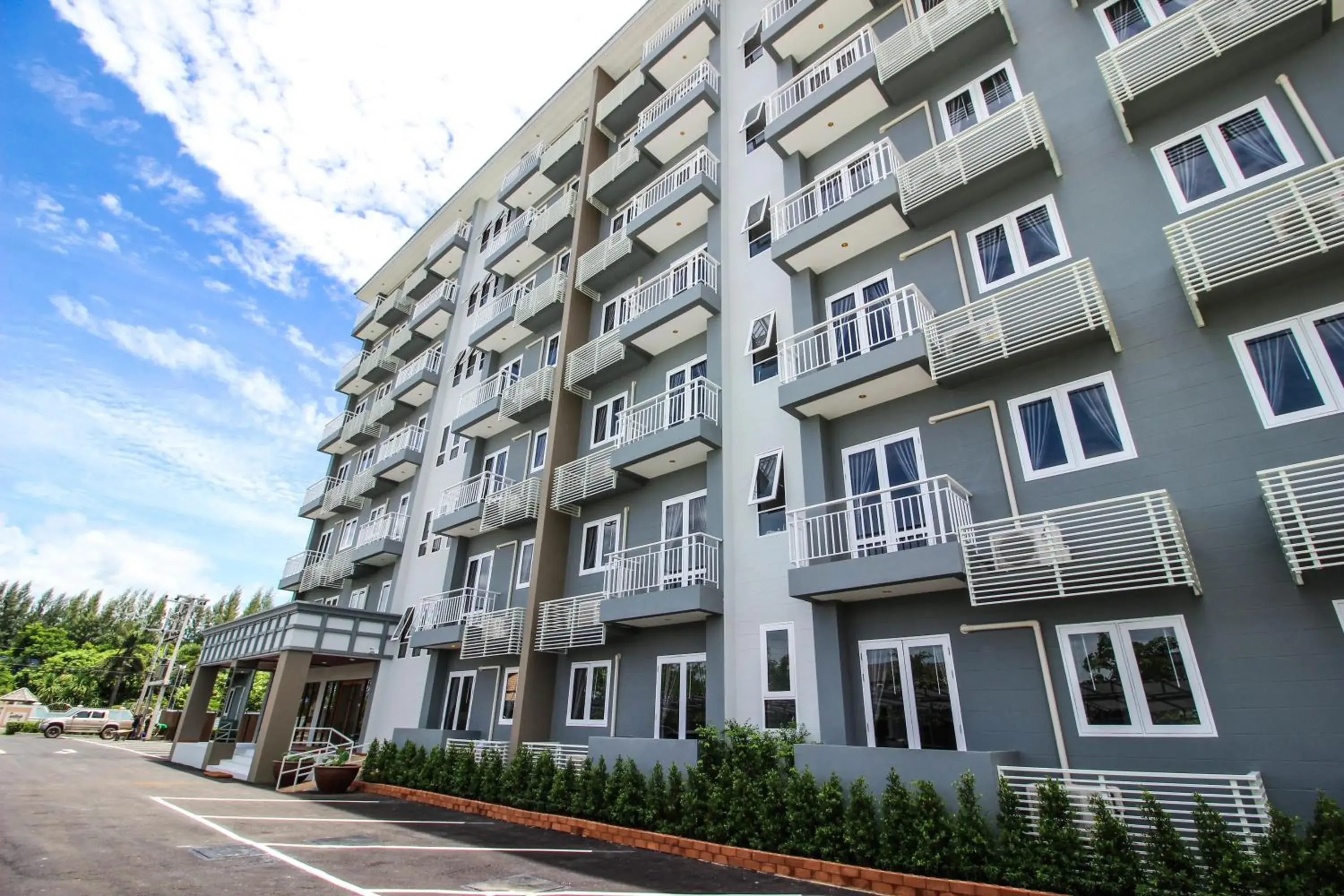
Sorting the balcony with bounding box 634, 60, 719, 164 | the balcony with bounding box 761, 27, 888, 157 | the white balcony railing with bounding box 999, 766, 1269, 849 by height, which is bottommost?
the white balcony railing with bounding box 999, 766, 1269, 849

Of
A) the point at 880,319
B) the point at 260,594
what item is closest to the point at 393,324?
the point at 880,319

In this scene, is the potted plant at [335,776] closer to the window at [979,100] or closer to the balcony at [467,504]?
the balcony at [467,504]

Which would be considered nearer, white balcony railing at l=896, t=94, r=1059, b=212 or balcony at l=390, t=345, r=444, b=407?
white balcony railing at l=896, t=94, r=1059, b=212

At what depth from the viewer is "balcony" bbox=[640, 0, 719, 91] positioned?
18.9m

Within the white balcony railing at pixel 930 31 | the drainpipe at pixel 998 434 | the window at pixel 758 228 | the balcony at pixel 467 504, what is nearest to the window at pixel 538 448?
the balcony at pixel 467 504

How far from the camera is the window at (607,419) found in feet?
56.1

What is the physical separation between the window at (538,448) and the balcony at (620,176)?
7779 millimetres

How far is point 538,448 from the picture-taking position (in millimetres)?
19172

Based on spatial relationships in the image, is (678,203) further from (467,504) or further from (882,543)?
(467,504)

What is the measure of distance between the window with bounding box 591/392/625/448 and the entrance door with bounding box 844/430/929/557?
7.26m

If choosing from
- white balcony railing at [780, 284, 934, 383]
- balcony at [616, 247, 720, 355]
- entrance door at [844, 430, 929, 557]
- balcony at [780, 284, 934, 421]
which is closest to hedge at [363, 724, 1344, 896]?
entrance door at [844, 430, 929, 557]

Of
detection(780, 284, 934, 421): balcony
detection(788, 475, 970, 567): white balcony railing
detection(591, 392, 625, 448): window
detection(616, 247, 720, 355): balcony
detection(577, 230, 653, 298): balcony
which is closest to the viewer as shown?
detection(788, 475, 970, 567): white balcony railing

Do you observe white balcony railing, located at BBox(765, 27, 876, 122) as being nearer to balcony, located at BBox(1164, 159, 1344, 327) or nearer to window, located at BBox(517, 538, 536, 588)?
balcony, located at BBox(1164, 159, 1344, 327)

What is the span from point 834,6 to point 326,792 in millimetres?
23503
